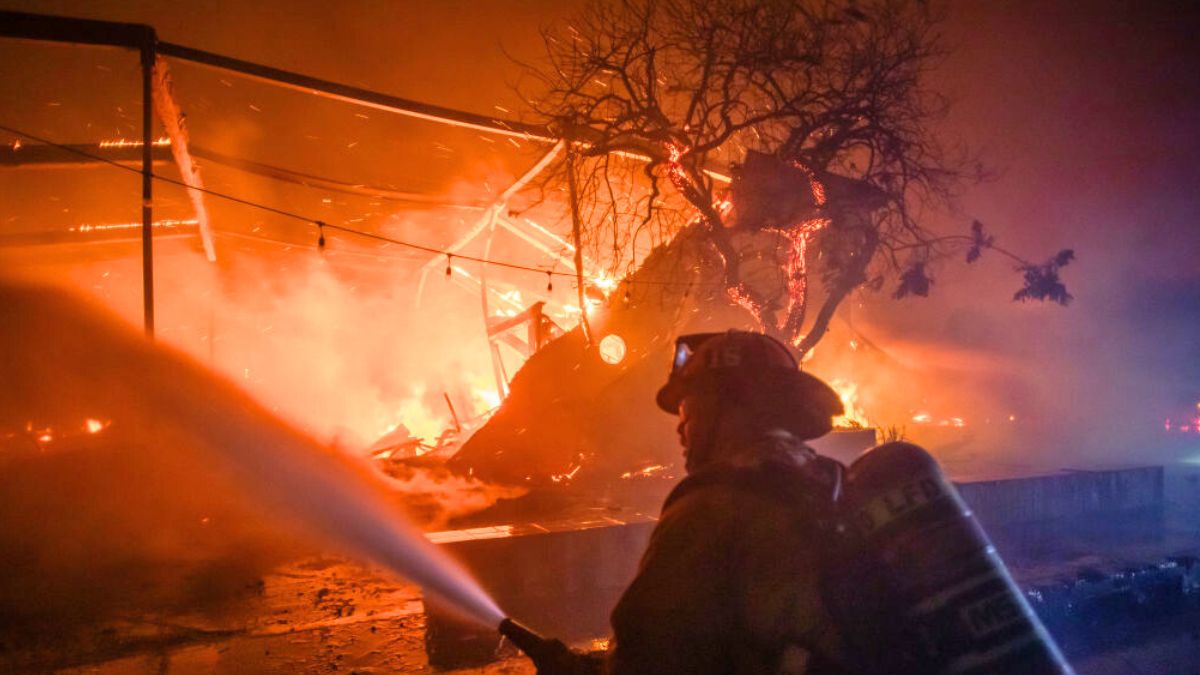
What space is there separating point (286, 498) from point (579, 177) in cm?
751

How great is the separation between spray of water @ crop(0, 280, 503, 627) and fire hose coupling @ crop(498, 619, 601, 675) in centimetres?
756

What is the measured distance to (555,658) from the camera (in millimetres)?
2205

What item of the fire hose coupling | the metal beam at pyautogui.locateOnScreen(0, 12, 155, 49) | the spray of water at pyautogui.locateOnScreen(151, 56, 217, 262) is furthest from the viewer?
the spray of water at pyautogui.locateOnScreen(151, 56, 217, 262)

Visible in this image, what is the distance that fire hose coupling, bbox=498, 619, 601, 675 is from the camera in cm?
214

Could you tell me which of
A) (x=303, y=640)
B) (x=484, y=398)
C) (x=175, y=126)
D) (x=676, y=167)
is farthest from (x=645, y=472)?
(x=484, y=398)

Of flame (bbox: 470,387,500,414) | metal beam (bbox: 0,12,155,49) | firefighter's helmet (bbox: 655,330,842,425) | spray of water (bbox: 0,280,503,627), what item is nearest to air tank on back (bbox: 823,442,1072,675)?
firefighter's helmet (bbox: 655,330,842,425)

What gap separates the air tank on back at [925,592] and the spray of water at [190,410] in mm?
8657

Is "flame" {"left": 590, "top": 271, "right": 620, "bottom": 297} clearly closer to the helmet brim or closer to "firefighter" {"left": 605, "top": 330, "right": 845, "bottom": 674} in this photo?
the helmet brim

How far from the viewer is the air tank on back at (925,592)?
4.73ft

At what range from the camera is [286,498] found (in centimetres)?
1139

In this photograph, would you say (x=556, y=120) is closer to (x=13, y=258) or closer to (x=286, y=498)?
(x=286, y=498)

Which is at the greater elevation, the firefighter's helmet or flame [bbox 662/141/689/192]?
flame [bbox 662/141/689/192]

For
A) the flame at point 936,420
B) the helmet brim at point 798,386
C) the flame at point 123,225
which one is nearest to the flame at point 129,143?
the flame at point 123,225

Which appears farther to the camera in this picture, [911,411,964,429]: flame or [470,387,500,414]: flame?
[470,387,500,414]: flame
